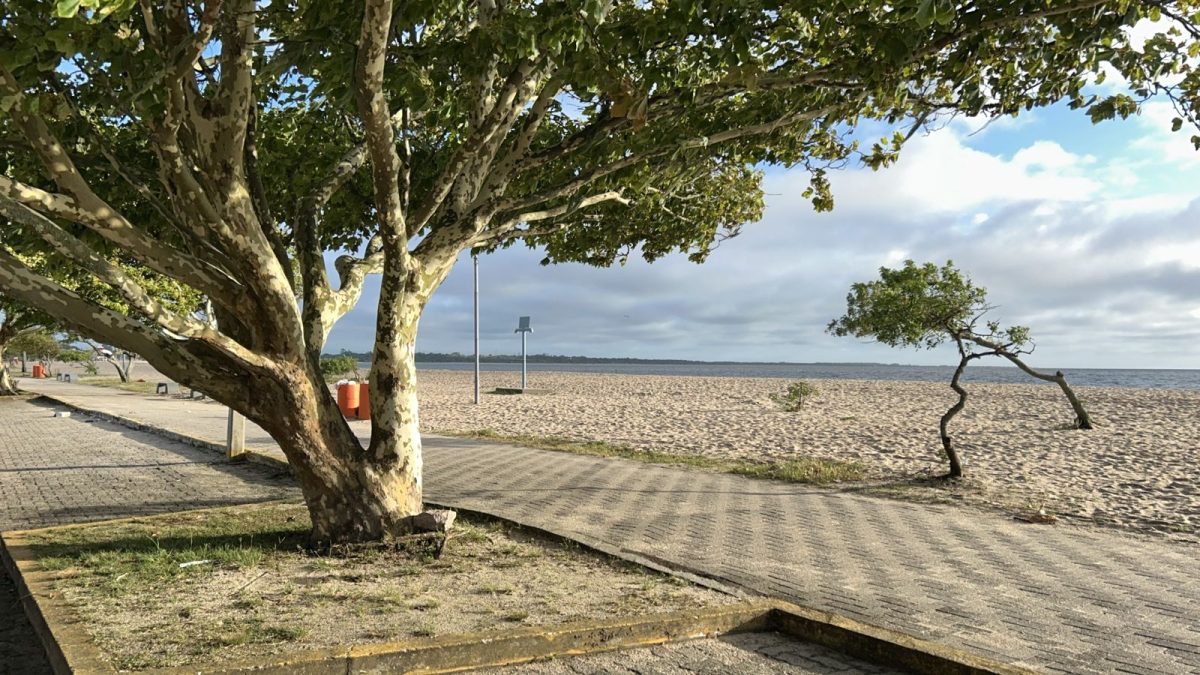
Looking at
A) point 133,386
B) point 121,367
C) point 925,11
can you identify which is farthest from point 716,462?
point 121,367

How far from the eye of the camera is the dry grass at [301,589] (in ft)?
13.7

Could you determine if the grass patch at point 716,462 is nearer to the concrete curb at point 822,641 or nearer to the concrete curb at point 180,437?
the concrete curb at point 180,437

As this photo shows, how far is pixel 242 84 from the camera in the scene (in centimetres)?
526

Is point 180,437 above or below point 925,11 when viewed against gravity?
below

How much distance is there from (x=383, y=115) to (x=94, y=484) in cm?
744

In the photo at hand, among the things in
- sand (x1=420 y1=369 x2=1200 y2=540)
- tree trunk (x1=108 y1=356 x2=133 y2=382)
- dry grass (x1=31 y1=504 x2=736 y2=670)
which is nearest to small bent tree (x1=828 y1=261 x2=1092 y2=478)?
sand (x1=420 y1=369 x2=1200 y2=540)

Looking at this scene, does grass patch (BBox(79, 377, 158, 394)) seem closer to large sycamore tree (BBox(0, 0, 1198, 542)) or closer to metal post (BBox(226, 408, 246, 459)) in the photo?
metal post (BBox(226, 408, 246, 459))

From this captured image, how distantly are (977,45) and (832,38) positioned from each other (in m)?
1.04

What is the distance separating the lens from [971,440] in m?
16.5

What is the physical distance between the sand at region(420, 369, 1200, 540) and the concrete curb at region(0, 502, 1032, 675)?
498 centimetres

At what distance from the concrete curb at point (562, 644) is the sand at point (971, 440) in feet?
16.3

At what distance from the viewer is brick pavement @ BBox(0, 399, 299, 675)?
5159mm

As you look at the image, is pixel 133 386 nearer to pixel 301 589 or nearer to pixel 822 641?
pixel 301 589

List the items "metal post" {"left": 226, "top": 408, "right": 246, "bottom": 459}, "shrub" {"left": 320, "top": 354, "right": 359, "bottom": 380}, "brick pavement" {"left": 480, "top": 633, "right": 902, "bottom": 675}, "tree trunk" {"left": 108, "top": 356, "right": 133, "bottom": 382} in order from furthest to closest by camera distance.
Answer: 1. "tree trunk" {"left": 108, "top": 356, "right": 133, "bottom": 382}
2. "shrub" {"left": 320, "top": 354, "right": 359, "bottom": 380}
3. "metal post" {"left": 226, "top": 408, "right": 246, "bottom": 459}
4. "brick pavement" {"left": 480, "top": 633, "right": 902, "bottom": 675}
